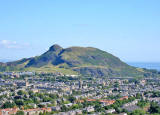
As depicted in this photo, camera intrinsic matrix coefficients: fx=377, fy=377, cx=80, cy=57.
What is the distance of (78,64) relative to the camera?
425 ft

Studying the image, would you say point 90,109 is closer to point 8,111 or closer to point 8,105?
point 8,111

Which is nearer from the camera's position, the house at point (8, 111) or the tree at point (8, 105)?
the house at point (8, 111)

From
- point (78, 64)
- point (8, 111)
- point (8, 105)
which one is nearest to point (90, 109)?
point (8, 111)

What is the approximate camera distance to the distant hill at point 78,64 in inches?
4715

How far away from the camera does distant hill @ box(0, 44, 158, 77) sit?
120m

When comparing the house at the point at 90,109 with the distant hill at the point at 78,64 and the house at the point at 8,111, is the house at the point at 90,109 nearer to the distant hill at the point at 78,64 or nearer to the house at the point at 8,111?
the house at the point at 8,111

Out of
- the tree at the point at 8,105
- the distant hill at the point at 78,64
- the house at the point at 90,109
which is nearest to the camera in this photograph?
the house at the point at 90,109

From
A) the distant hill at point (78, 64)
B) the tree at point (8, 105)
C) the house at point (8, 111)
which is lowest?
the house at point (8, 111)

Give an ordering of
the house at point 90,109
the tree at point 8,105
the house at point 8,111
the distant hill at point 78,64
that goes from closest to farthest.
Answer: the house at point 8,111, the house at point 90,109, the tree at point 8,105, the distant hill at point 78,64

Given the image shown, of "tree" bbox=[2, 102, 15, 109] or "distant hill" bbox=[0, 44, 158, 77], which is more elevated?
"distant hill" bbox=[0, 44, 158, 77]

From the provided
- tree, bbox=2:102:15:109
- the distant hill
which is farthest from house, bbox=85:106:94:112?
the distant hill

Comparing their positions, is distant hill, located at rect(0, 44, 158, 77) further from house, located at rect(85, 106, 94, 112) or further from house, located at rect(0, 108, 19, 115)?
house, located at rect(0, 108, 19, 115)

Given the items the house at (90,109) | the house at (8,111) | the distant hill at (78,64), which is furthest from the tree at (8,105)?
the distant hill at (78,64)

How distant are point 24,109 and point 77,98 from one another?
563 inches
